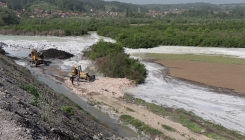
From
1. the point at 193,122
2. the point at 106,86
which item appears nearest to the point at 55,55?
the point at 106,86

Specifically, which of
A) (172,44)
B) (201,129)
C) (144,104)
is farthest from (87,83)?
(172,44)

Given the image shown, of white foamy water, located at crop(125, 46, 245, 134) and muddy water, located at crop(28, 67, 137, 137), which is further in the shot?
white foamy water, located at crop(125, 46, 245, 134)

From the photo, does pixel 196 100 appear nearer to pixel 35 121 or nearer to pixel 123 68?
pixel 123 68

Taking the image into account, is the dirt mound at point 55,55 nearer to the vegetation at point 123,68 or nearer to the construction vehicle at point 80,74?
the vegetation at point 123,68

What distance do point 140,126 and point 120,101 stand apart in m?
4.46

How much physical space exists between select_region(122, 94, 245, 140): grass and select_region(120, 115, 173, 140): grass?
887 millimetres

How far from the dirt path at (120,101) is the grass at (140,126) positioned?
0.39 m

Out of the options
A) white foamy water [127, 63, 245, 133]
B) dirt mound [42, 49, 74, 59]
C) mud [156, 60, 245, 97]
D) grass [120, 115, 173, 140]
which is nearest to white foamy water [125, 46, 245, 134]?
white foamy water [127, 63, 245, 133]

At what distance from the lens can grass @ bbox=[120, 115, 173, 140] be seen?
14323 mm

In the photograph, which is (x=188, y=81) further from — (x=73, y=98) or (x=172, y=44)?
(x=172, y=44)

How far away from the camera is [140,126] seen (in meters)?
15.2

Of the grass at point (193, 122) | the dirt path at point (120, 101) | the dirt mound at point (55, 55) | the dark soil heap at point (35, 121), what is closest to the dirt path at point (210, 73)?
the dirt path at point (120, 101)

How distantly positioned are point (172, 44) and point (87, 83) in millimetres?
35334

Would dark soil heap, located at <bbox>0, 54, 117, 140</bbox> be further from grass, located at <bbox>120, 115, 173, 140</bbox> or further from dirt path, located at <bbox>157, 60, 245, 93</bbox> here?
dirt path, located at <bbox>157, 60, 245, 93</bbox>
